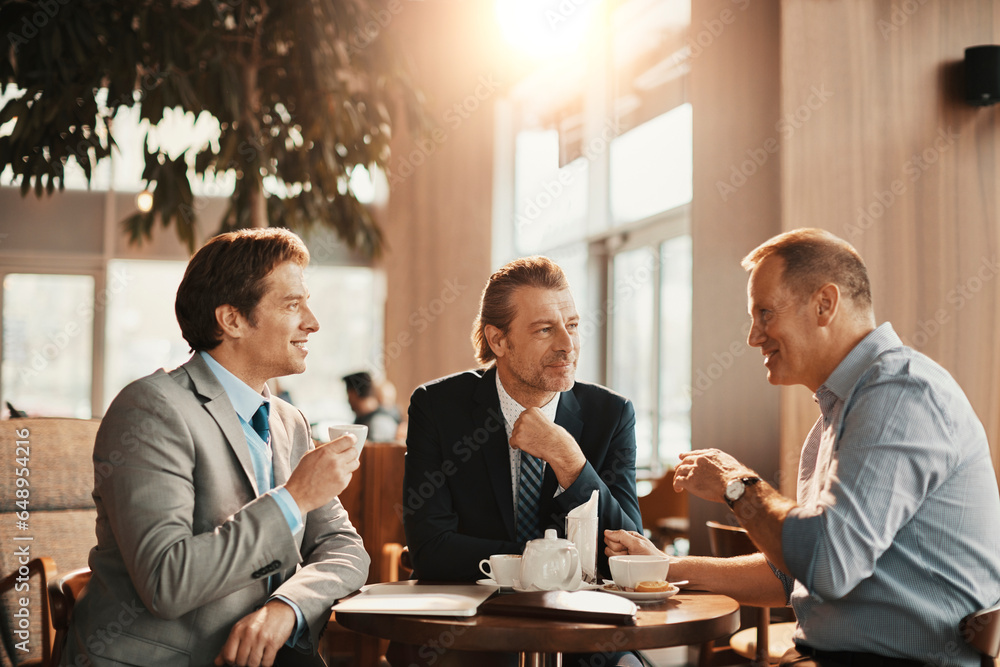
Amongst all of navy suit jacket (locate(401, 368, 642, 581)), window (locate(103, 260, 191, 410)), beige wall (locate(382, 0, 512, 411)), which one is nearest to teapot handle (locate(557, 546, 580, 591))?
navy suit jacket (locate(401, 368, 642, 581))

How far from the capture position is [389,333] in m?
8.16

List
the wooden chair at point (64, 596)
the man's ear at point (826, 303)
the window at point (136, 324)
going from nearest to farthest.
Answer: the man's ear at point (826, 303) → the wooden chair at point (64, 596) → the window at point (136, 324)

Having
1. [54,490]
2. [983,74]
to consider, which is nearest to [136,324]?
[54,490]

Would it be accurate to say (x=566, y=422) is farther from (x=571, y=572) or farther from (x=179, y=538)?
(x=179, y=538)

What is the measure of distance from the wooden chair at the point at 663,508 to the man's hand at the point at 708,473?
385 centimetres

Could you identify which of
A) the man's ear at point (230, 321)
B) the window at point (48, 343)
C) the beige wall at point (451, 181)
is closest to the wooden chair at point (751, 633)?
the man's ear at point (230, 321)

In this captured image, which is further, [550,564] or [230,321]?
[230,321]

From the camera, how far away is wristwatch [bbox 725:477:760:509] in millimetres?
1541

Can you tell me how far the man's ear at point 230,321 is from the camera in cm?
170

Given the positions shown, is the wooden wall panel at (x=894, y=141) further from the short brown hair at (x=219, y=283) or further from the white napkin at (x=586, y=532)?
the short brown hair at (x=219, y=283)

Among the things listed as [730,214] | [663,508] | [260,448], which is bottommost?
[663,508]

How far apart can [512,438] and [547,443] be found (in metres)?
0.08

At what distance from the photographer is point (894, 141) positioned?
3.25 m

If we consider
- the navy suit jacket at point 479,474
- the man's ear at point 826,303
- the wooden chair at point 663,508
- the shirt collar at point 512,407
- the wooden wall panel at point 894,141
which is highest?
the wooden wall panel at point 894,141
